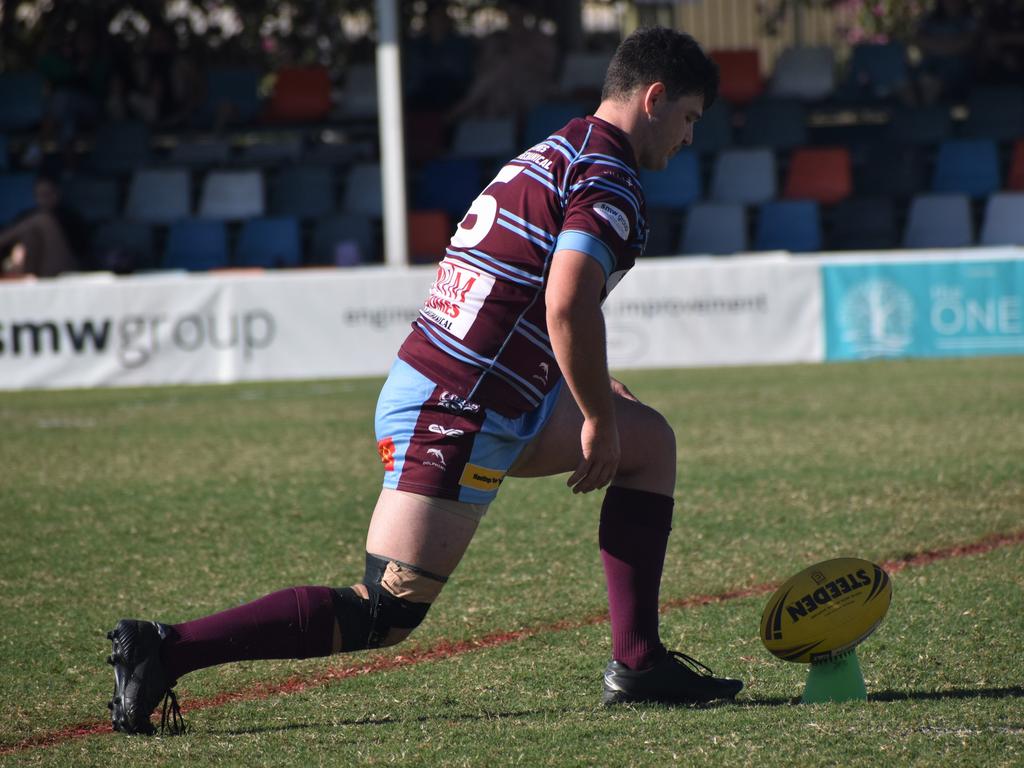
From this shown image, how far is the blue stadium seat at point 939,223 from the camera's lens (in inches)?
648

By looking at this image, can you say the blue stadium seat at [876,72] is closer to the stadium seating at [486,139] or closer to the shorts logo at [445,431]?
the stadium seating at [486,139]

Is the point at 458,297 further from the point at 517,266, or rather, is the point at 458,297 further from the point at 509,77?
the point at 509,77

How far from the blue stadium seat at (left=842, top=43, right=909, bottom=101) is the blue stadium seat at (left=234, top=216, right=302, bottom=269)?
8.00 m

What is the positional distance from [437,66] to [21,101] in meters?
5.90

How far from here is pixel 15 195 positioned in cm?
1803

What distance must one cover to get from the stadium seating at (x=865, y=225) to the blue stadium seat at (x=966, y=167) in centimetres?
88

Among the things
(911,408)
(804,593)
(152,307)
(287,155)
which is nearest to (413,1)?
(287,155)

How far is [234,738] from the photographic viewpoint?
3.60 meters

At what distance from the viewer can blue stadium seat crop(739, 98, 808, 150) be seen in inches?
725

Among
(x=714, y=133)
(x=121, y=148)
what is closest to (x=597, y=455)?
(x=714, y=133)

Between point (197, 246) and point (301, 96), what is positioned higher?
point (301, 96)

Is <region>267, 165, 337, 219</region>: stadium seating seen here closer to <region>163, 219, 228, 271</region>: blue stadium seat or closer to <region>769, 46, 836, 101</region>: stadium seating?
<region>163, 219, 228, 271</region>: blue stadium seat

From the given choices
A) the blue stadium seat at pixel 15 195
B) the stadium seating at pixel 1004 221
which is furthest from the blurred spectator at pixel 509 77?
the stadium seating at pixel 1004 221

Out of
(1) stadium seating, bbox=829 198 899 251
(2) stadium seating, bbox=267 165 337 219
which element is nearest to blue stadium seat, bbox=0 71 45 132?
(2) stadium seating, bbox=267 165 337 219
